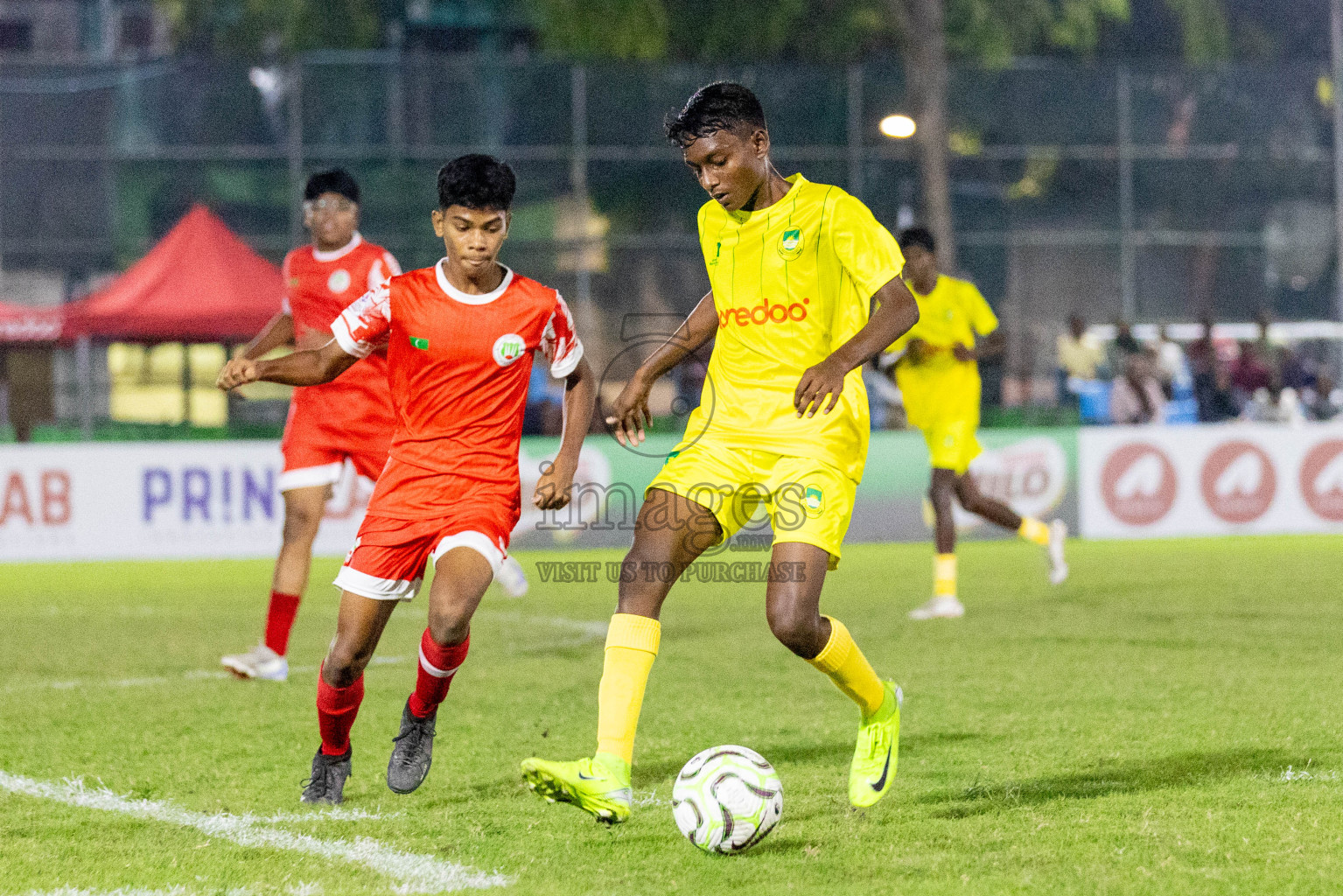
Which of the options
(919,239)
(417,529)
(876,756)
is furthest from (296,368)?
(919,239)

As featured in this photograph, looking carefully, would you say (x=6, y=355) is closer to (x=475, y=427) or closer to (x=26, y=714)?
(x=26, y=714)

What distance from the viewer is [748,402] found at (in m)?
4.82

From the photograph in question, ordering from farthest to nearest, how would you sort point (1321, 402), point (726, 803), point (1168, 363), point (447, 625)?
1. point (1168, 363)
2. point (1321, 402)
3. point (447, 625)
4. point (726, 803)

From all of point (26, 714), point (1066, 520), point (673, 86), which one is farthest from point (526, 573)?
point (673, 86)

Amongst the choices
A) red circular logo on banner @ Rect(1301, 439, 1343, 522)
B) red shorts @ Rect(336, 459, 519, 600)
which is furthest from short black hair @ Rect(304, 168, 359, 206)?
red circular logo on banner @ Rect(1301, 439, 1343, 522)

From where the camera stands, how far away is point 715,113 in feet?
15.2

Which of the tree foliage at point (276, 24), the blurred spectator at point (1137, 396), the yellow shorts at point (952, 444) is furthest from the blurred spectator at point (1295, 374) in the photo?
the tree foliage at point (276, 24)

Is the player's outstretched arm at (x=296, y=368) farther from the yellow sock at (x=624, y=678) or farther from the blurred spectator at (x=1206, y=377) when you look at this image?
the blurred spectator at (x=1206, y=377)

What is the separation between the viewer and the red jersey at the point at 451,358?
500 centimetres

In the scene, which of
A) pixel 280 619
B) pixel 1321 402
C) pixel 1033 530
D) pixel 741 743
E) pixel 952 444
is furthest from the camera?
pixel 1321 402

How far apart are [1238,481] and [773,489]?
12.6 m

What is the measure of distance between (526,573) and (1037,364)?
48.4ft

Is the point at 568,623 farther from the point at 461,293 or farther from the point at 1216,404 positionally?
the point at 1216,404

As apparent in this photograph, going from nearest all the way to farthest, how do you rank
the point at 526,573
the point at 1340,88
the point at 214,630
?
the point at 214,630
the point at 526,573
the point at 1340,88
